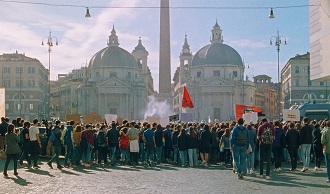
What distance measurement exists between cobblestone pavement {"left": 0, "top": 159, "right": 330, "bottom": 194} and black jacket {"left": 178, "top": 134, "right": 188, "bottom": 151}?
1.23 meters

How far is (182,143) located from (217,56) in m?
83.1

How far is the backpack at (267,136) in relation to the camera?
14516mm

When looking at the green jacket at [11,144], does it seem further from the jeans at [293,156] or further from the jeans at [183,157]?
the jeans at [293,156]

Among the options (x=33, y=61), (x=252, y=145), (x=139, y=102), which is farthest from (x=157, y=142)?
(x=139, y=102)

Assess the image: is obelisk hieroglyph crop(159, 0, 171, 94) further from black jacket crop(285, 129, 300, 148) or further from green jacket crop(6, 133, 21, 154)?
green jacket crop(6, 133, 21, 154)

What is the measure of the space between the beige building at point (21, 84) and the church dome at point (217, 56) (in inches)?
1263

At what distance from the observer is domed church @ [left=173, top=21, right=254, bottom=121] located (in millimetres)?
96625

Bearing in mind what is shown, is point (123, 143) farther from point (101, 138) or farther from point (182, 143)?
point (182, 143)

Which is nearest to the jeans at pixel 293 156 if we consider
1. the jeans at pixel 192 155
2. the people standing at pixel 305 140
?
the people standing at pixel 305 140

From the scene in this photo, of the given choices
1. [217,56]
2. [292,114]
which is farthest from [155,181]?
[217,56]

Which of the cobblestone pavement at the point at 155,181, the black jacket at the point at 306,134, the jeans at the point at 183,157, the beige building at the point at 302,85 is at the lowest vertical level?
the cobblestone pavement at the point at 155,181

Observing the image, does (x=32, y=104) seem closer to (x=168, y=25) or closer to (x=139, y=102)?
(x=139, y=102)

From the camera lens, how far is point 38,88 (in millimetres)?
95125

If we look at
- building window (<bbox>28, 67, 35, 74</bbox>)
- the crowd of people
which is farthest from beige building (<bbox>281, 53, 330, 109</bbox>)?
the crowd of people
